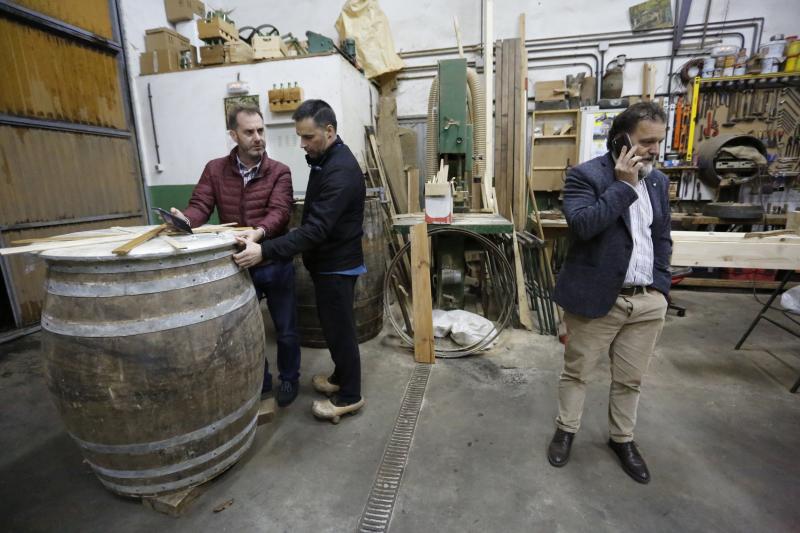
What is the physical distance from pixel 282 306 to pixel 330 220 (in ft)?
2.35

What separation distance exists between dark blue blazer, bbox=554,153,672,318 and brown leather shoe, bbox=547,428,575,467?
0.65 meters

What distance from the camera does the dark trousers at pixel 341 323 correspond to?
81.1 inches

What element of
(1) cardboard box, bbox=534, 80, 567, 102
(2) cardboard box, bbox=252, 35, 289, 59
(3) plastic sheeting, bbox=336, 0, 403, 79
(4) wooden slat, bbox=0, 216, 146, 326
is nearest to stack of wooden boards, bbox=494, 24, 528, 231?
(1) cardboard box, bbox=534, 80, 567, 102

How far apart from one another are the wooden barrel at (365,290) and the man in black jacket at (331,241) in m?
0.90

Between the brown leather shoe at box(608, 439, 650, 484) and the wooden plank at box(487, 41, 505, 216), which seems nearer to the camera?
the brown leather shoe at box(608, 439, 650, 484)

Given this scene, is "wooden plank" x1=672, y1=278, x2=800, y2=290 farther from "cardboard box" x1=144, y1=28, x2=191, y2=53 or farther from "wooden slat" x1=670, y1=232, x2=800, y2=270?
"cardboard box" x1=144, y1=28, x2=191, y2=53

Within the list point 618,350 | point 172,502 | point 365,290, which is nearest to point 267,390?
point 172,502

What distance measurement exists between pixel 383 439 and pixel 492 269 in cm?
205

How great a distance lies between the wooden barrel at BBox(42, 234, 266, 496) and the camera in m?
1.32

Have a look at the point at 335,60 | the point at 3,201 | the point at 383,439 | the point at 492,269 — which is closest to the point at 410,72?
the point at 335,60

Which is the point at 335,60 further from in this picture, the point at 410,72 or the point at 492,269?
the point at 492,269

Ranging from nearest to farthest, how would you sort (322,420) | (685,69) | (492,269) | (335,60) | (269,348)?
Answer: (322,420) < (269,348) < (492,269) < (335,60) < (685,69)

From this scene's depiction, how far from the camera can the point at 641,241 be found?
1.65 metres

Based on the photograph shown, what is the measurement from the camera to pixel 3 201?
11.0 feet
